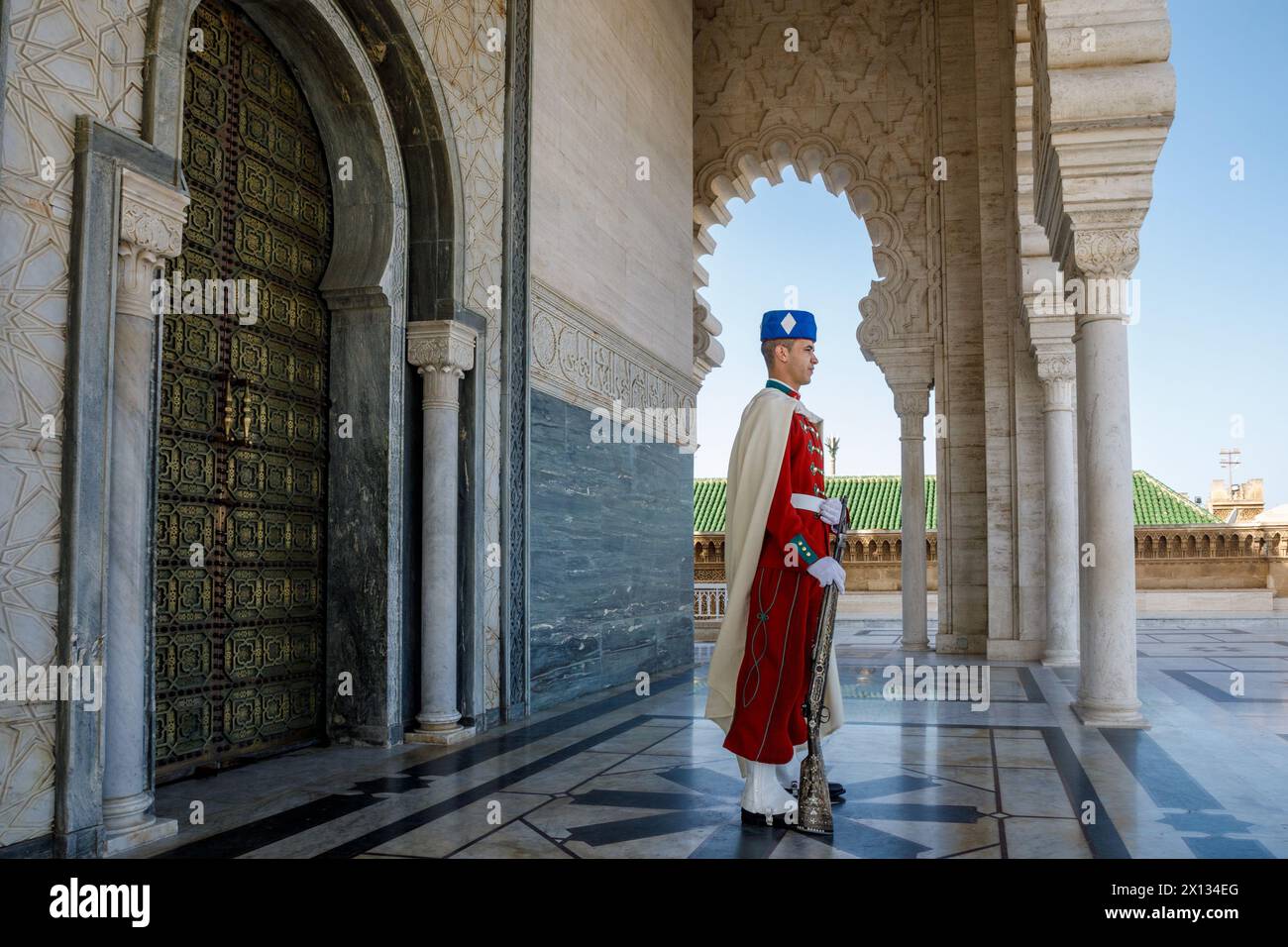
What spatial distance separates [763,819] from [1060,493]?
5891mm

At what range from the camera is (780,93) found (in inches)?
424

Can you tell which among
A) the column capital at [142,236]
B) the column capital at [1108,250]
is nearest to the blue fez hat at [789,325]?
the column capital at [142,236]

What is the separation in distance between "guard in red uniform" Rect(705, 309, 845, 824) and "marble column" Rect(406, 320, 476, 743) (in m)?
1.98

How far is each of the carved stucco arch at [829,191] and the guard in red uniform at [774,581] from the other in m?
6.97

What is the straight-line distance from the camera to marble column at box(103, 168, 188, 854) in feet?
10.1

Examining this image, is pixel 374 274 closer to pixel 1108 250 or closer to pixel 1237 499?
pixel 1108 250

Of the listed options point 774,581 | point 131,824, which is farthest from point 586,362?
point 131,824

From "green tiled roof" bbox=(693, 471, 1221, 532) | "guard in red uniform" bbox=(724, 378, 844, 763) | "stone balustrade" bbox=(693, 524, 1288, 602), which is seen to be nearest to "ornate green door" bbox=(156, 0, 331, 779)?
"guard in red uniform" bbox=(724, 378, 844, 763)

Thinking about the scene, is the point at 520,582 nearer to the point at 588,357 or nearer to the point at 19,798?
the point at 588,357

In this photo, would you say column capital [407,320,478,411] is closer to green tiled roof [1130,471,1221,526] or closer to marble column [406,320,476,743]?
marble column [406,320,476,743]

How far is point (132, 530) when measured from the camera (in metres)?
3.13

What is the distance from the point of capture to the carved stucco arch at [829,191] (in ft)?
33.4

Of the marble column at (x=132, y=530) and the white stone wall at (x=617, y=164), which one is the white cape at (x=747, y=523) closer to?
the marble column at (x=132, y=530)
